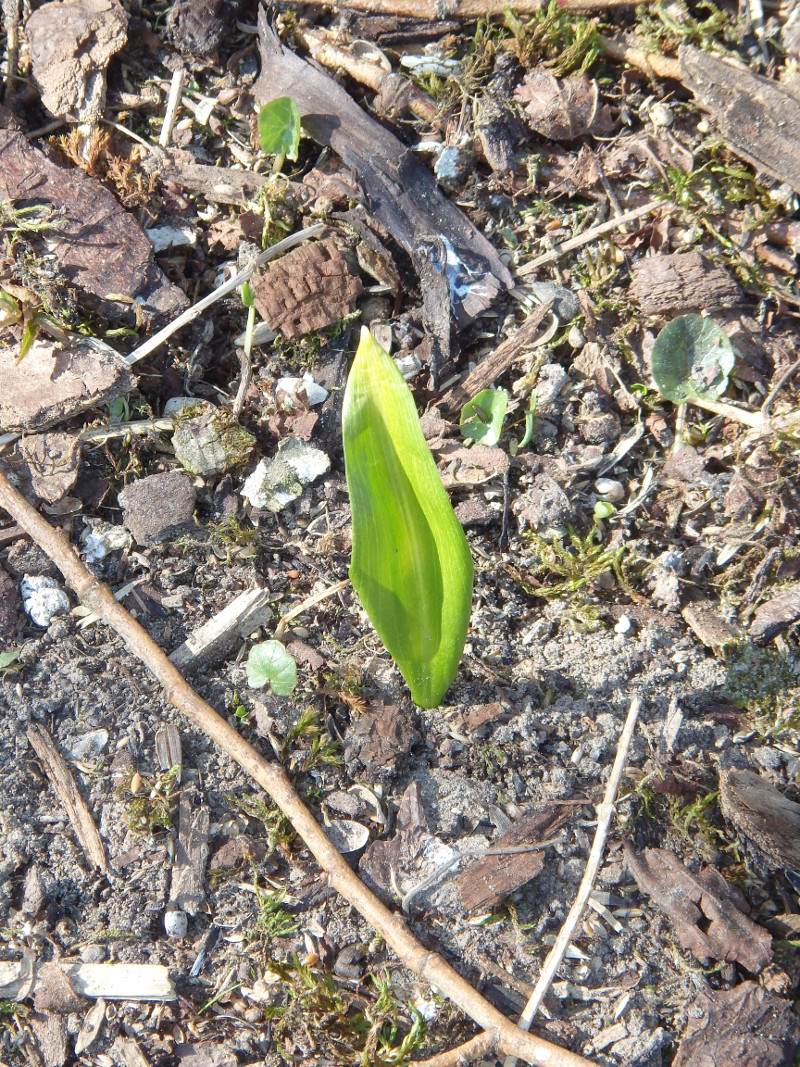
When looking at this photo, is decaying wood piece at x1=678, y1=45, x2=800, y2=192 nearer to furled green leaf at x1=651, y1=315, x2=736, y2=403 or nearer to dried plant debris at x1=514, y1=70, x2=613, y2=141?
dried plant debris at x1=514, y1=70, x2=613, y2=141

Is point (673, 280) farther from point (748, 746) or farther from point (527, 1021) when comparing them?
point (527, 1021)

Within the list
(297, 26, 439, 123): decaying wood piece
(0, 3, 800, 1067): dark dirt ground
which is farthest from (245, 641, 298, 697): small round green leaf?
(297, 26, 439, 123): decaying wood piece

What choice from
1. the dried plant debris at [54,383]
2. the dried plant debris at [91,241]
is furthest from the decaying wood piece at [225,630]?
the dried plant debris at [91,241]

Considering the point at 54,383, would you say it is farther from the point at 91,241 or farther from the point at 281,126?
the point at 281,126

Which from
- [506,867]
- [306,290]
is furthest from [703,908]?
[306,290]

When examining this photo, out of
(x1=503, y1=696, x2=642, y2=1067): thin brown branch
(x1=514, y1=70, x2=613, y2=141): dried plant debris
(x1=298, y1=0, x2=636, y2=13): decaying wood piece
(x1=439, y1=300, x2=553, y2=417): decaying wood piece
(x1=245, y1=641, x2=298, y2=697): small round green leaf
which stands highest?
(x1=298, y1=0, x2=636, y2=13): decaying wood piece

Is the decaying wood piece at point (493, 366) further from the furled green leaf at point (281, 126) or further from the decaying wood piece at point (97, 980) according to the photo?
the decaying wood piece at point (97, 980)
